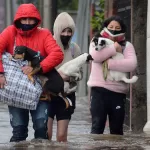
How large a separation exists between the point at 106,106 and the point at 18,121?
1.44 m

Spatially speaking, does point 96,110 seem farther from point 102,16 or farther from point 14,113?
point 102,16

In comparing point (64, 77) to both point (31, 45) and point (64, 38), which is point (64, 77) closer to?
point (64, 38)

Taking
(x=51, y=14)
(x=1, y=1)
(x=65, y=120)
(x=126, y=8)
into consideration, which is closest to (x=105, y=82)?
(x=65, y=120)

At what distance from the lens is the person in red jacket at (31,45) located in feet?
27.7

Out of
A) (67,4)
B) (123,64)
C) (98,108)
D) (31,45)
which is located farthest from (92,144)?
(67,4)

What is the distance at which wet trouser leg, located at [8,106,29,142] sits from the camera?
8.63m

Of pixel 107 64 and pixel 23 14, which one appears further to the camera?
pixel 107 64

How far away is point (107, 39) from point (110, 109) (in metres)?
0.83

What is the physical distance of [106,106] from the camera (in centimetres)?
970

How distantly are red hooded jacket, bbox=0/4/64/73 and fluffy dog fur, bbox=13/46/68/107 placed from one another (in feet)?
0.29

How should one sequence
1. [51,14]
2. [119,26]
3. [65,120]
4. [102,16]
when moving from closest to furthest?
[65,120]
[119,26]
[102,16]
[51,14]

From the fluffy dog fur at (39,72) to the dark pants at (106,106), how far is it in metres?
1.19

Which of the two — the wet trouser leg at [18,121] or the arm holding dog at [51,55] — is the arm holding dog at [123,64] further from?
the wet trouser leg at [18,121]

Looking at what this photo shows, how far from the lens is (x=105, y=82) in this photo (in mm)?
9641
